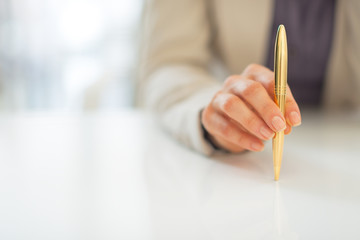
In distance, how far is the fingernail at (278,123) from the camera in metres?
0.27

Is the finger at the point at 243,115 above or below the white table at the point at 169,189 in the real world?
above

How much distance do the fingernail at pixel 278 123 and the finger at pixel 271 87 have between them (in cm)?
1

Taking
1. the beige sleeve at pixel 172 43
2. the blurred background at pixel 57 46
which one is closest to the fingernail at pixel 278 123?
Result: the beige sleeve at pixel 172 43

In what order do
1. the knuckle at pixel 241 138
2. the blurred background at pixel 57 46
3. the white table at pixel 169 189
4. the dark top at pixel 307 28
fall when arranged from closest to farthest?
1. the white table at pixel 169 189
2. the knuckle at pixel 241 138
3. the dark top at pixel 307 28
4. the blurred background at pixel 57 46

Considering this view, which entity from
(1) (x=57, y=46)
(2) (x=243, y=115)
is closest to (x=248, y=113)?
(2) (x=243, y=115)

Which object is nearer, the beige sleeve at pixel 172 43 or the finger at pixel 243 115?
the finger at pixel 243 115

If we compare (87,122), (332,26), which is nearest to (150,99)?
(87,122)

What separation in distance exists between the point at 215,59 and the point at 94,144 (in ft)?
1.50

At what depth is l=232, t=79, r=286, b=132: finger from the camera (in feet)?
0.90

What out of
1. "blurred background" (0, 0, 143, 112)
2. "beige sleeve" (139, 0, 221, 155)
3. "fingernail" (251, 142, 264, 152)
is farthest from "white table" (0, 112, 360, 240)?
"blurred background" (0, 0, 143, 112)

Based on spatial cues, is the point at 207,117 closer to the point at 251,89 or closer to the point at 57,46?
the point at 251,89

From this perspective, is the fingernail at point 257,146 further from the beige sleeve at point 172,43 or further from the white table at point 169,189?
the beige sleeve at point 172,43

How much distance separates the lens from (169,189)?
294 millimetres

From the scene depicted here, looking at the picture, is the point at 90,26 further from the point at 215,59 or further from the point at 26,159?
the point at 26,159
